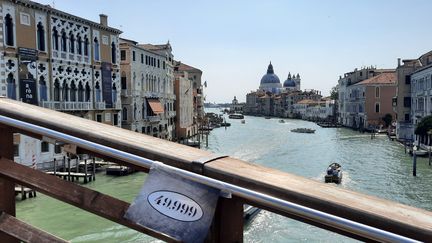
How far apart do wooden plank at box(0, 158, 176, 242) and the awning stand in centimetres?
3190

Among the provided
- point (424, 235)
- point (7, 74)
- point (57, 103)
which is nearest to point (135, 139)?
point (424, 235)

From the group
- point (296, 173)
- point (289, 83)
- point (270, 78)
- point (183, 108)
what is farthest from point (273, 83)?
point (296, 173)

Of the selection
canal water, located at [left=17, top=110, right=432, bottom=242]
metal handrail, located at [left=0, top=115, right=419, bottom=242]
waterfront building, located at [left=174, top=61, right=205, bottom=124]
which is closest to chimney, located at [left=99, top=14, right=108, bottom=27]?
canal water, located at [left=17, top=110, right=432, bottom=242]

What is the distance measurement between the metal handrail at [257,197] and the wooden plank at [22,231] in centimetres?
36

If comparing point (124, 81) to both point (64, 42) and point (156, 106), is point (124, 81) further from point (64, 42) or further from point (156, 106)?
point (64, 42)

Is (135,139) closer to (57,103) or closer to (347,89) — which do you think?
(57,103)

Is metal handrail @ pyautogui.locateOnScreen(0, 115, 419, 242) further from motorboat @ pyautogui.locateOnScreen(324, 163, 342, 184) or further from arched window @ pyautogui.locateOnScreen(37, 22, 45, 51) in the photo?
arched window @ pyautogui.locateOnScreen(37, 22, 45, 51)

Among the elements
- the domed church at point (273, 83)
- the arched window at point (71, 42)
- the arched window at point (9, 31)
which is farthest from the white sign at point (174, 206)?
the domed church at point (273, 83)

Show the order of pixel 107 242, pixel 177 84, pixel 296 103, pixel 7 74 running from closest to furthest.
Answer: pixel 107 242
pixel 7 74
pixel 177 84
pixel 296 103

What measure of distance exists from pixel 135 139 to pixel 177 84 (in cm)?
4096

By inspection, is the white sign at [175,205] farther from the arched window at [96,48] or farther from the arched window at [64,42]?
the arched window at [96,48]

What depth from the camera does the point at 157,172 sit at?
1348 millimetres

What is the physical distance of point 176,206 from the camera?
1.31 meters

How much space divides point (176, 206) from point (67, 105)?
22592 mm
